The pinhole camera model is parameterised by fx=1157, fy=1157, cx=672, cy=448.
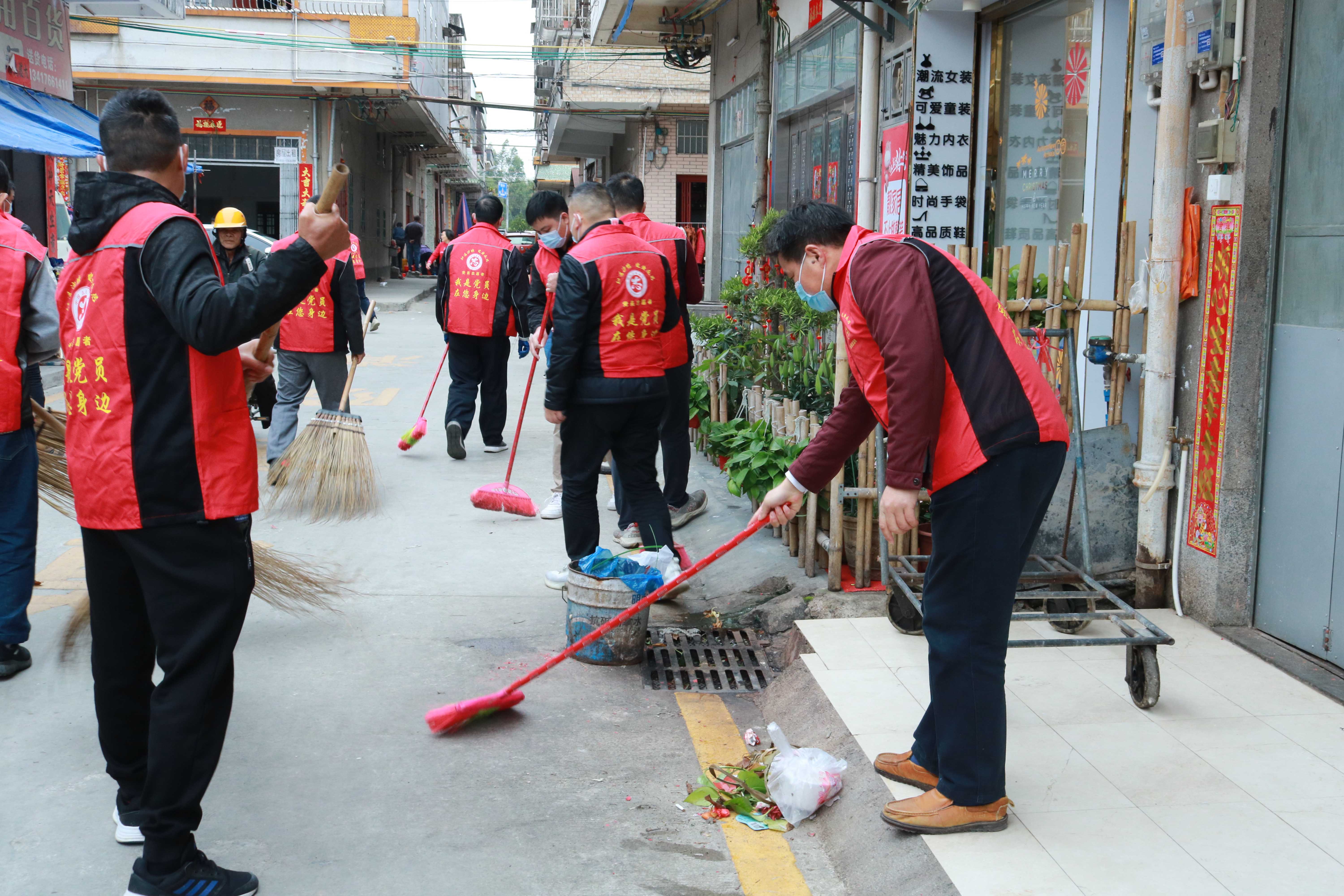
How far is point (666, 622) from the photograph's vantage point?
17.5 ft

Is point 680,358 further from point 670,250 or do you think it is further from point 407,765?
point 407,765

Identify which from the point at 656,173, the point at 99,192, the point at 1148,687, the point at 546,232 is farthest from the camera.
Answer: the point at 656,173

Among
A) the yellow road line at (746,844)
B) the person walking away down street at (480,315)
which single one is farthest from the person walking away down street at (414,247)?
the yellow road line at (746,844)

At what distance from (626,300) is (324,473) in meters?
2.58

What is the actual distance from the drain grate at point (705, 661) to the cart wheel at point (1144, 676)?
1.41 metres

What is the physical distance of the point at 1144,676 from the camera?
371 cm

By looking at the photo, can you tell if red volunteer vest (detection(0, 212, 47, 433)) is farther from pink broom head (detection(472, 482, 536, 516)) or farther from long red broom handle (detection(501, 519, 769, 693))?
pink broom head (detection(472, 482, 536, 516))

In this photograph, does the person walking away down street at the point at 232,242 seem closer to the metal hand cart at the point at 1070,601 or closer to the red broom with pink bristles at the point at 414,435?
the red broom with pink bristles at the point at 414,435

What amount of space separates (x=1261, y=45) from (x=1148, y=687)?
2335 mm

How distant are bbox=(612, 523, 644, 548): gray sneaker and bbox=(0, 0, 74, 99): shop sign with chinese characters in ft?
29.8

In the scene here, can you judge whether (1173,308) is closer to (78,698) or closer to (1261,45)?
(1261,45)

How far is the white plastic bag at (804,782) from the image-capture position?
11.0ft

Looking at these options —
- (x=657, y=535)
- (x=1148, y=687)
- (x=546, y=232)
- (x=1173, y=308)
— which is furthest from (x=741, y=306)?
(x=1148, y=687)

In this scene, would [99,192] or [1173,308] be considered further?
[1173,308]
